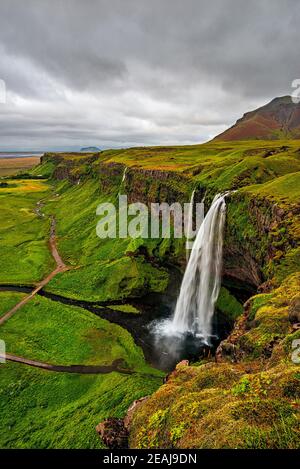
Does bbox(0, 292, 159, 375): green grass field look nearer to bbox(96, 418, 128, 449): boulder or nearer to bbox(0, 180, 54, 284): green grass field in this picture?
bbox(0, 180, 54, 284): green grass field

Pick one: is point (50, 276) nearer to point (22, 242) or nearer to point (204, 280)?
point (22, 242)

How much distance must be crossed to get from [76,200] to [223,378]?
94.1 metres

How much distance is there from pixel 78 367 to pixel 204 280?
18600mm

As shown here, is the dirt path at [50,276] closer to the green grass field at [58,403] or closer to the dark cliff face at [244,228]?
the green grass field at [58,403]

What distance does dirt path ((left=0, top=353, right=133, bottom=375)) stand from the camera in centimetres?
3112

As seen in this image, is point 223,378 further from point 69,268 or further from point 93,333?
point 69,268

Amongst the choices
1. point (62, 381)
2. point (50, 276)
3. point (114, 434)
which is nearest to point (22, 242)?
point (50, 276)

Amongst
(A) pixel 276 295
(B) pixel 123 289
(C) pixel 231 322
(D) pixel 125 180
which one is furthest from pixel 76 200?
(A) pixel 276 295

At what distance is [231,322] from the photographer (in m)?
39.4

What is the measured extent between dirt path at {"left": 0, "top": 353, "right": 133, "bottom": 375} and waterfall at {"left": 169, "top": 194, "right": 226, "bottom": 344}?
9.45 metres

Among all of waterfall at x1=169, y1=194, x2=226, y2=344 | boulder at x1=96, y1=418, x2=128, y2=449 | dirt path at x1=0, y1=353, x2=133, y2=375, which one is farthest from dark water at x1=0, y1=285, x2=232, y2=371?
boulder at x1=96, y1=418, x2=128, y2=449

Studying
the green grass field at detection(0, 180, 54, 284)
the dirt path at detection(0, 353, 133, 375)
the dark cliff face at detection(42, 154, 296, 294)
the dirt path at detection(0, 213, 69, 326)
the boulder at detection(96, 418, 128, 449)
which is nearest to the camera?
the boulder at detection(96, 418, 128, 449)

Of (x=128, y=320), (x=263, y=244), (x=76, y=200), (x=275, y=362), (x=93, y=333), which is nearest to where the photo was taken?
(x=275, y=362)

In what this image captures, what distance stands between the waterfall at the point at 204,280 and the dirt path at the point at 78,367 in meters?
9.45
